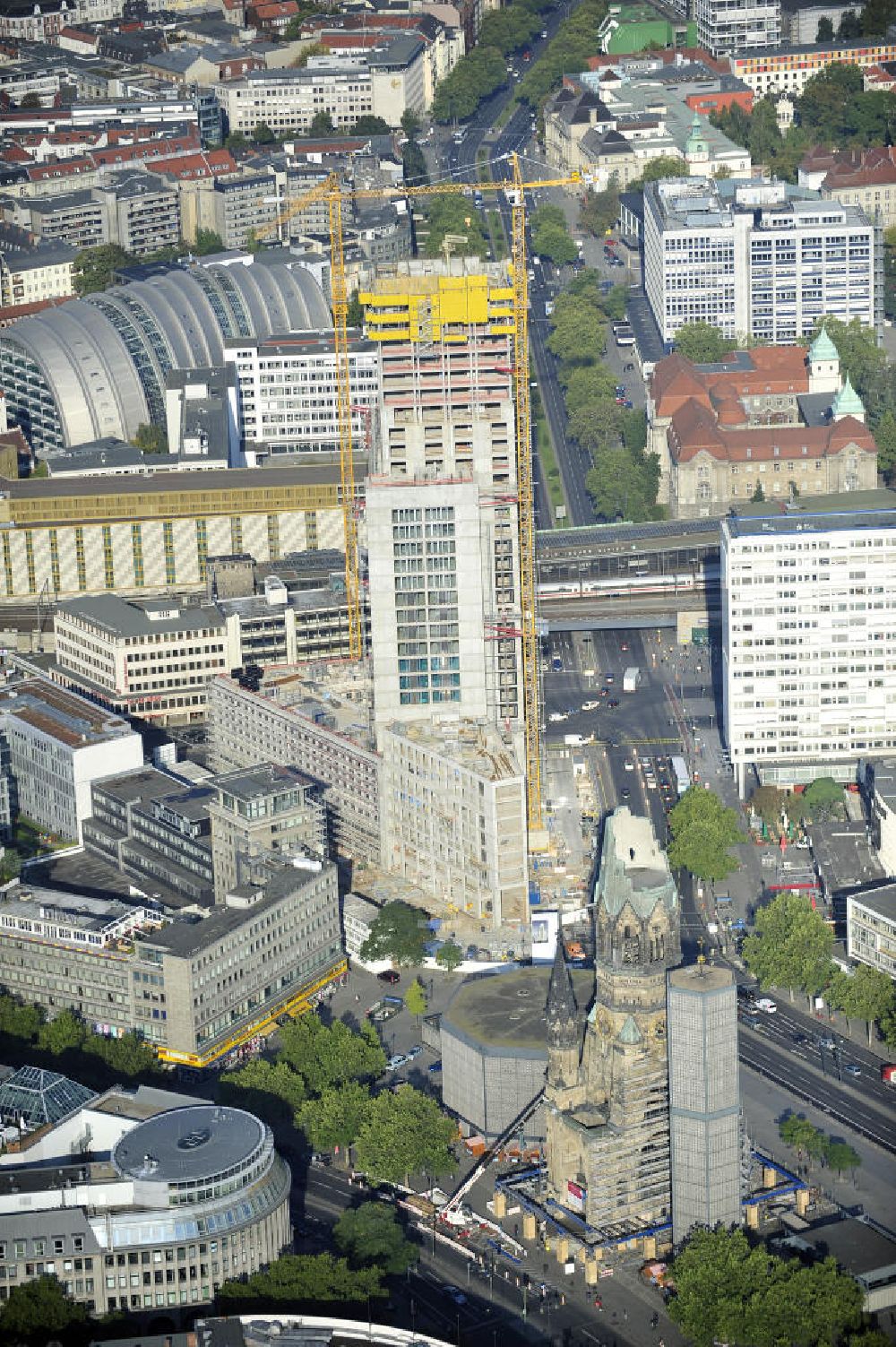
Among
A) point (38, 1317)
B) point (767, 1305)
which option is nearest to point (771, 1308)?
point (767, 1305)

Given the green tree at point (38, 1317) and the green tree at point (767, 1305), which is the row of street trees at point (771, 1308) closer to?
the green tree at point (767, 1305)

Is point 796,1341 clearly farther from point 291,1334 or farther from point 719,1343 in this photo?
point 291,1334

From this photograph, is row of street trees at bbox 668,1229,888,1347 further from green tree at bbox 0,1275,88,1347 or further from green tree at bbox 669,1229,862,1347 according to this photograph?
green tree at bbox 0,1275,88,1347

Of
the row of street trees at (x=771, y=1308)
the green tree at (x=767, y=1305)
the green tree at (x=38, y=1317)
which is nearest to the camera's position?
the row of street trees at (x=771, y=1308)

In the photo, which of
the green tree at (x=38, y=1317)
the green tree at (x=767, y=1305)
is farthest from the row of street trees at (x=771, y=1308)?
Answer: the green tree at (x=38, y=1317)

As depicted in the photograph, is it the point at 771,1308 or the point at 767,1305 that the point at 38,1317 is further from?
the point at 771,1308

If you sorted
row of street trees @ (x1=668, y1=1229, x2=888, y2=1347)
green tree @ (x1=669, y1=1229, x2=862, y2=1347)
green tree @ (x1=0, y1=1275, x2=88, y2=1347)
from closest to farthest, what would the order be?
row of street trees @ (x1=668, y1=1229, x2=888, y2=1347) < green tree @ (x1=669, y1=1229, x2=862, y2=1347) < green tree @ (x1=0, y1=1275, x2=88, y2=1347)

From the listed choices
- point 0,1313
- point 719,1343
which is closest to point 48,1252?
point 0,1313

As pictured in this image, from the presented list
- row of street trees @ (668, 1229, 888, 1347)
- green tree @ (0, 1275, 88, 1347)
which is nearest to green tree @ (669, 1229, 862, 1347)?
row of street trees @ (668, 1229, 888, 1347)

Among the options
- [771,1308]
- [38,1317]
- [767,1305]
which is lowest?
[771,1308]
